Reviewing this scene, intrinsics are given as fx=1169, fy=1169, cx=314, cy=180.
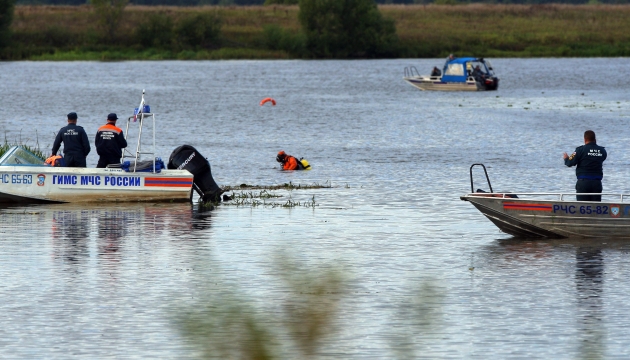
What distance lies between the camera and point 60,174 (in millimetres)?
22672

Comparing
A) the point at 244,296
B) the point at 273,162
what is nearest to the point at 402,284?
the point at 244,296

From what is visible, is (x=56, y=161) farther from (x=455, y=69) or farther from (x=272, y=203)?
(x=455, y=69)

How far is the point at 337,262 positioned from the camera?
17.0m

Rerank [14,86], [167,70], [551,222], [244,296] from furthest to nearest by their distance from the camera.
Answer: [167,70]
[14,86]
[551,222]
[244,296]

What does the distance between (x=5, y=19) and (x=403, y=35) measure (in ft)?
123

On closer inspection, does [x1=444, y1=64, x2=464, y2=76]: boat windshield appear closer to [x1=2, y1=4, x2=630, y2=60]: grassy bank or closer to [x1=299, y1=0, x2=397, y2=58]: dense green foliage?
[x1=2, y1=4, x2=630, y2=60]: grassy bank

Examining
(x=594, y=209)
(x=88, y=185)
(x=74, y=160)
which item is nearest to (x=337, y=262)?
(x=594, y=209)

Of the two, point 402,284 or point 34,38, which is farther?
point 34,38

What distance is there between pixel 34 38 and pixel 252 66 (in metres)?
21.9

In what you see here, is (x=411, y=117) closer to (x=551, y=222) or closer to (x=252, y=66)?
(x=551, y=222)

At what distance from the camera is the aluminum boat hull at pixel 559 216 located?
18.3 m

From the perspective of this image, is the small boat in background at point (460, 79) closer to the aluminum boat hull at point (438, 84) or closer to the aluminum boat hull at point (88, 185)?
the aluminum boat hull at point (438, 84)

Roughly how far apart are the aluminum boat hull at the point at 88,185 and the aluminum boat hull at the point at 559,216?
6.58 metres

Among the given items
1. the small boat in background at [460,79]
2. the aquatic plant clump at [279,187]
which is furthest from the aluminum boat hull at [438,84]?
the aquatic plant clump at [279,187]
